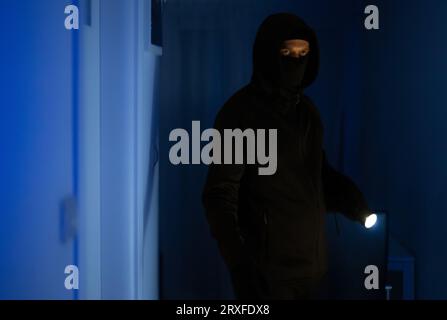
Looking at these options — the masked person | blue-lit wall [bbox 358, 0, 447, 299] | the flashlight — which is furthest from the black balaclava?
the flashlight

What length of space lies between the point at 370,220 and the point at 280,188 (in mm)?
176

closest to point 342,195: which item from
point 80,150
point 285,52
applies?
point 285,52

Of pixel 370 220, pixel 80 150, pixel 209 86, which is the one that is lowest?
pixel 370 220

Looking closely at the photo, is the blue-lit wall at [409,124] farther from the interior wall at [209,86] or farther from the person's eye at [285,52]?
the person's eye at [285,52]

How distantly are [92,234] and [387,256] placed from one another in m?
0.55

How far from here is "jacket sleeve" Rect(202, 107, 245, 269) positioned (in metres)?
1.04

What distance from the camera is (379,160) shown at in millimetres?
1043

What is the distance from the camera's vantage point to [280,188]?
1033 mm

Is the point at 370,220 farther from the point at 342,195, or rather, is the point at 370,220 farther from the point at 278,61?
the point at 278,61

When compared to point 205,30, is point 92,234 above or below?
below

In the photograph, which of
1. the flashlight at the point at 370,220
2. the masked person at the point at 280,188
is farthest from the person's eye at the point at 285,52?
the flashlight at the point at 370,220

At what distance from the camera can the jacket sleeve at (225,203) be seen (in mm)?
1041

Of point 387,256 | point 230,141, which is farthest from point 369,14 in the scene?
point 387,256

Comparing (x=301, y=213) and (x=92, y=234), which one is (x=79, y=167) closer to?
(x=92, y=234)
